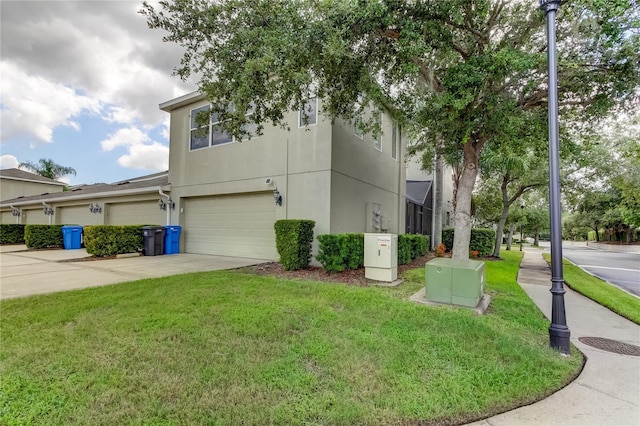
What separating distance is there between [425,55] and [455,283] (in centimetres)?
471

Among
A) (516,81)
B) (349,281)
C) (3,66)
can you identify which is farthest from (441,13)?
(3,66)

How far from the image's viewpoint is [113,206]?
15172 millimetres

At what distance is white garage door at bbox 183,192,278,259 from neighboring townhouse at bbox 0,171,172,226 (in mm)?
1386

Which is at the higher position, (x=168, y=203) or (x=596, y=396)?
(x=168, y=203)

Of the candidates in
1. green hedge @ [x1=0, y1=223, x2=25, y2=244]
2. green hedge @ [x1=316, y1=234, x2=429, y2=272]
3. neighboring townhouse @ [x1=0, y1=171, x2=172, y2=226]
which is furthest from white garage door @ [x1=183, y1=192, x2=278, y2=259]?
green hedge @ [x1=0, y1=223, x2=25, y2=244]

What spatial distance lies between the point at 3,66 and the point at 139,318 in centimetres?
906

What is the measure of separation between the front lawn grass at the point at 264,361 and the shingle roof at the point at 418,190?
12.7 metres

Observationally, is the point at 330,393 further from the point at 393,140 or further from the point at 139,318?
the point at 393,140

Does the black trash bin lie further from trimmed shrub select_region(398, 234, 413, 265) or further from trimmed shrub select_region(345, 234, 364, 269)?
trimmed shrub select_region(398, 234, 413, 265)

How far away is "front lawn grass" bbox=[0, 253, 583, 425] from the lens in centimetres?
235

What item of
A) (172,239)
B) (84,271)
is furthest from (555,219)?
(172,239)

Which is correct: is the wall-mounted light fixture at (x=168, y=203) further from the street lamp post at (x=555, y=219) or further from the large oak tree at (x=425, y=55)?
the street lamp post at (x=555, y=219)

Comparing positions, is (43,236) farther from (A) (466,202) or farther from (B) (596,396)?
(B) (596,396)

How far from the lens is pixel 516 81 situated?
21.4 feet
